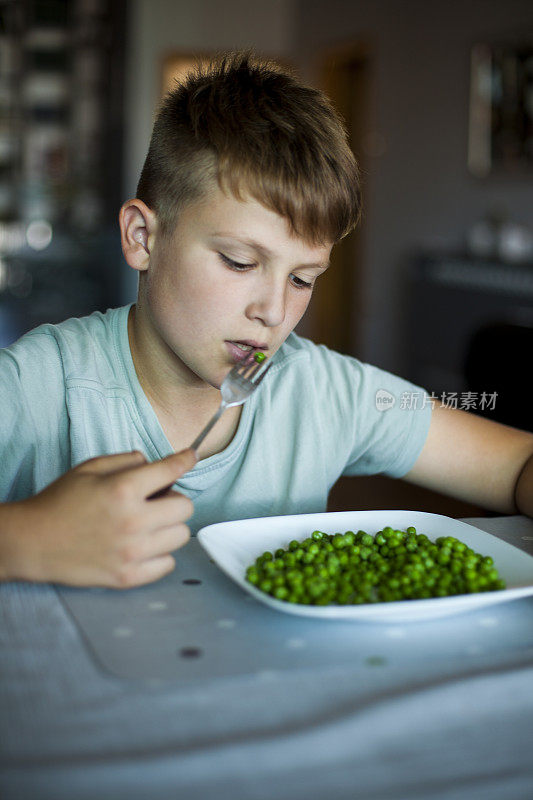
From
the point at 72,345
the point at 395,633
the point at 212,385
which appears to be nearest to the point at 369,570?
the point at 395,633

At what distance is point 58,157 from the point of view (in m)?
5.71

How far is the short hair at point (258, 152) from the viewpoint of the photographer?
1.03 metres

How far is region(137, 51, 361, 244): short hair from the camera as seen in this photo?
1.03 m

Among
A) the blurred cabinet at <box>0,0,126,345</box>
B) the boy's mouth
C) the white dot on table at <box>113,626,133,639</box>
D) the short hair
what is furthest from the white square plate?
the blurred cabinet at <box>0,0,126,345</box>

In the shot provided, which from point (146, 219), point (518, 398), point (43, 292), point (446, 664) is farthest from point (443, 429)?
point (43, 292)

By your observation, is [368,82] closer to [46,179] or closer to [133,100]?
[133,100]

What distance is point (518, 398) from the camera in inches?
65.3

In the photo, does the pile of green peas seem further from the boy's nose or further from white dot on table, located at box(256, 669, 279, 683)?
the boy's nose

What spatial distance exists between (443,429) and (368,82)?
505cm

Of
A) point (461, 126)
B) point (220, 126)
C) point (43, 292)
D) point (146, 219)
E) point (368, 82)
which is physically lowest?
point (43, 292)

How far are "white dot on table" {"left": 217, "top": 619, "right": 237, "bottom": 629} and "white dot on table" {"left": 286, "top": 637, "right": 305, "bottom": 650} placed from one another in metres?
0.06

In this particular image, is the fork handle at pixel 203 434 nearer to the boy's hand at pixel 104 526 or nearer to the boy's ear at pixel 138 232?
the boy's hand at pixel 104 526

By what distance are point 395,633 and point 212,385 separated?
541 mm

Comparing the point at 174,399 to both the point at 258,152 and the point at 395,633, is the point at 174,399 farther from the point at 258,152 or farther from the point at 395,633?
the point at 395,633
